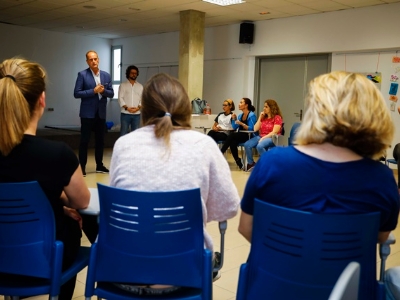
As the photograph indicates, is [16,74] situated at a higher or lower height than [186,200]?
higher

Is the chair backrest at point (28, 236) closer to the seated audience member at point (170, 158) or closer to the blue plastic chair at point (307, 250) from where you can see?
Answer: the seated audience member at point (170, 158)

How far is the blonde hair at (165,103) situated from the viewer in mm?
1611

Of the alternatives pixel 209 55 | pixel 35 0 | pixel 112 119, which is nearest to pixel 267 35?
pixel 209 55

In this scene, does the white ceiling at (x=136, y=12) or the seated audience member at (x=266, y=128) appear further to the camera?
the white ceiling at (x=136, y=12)

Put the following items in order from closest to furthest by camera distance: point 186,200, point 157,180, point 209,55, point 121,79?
point 186,200, point 157,180, point 209,55, point 121,79

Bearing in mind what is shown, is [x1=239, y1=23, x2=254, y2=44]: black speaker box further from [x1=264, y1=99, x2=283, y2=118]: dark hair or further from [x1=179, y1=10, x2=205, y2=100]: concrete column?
[x1=264, y1=99, x2=283, y2=118]: dark hair

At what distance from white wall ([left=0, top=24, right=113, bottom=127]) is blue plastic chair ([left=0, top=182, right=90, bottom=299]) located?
29.5ft

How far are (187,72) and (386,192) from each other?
689cm

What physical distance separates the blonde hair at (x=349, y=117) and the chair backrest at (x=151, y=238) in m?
0.43

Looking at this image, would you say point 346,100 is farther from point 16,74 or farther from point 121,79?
point 121,79

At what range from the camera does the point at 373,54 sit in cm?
696

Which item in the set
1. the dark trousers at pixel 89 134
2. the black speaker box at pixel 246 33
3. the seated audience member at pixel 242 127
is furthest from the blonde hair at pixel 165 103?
the black speaker box at pixel 246 33

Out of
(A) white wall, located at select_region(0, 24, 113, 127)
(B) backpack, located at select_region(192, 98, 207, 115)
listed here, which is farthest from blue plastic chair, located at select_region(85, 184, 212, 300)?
(A) white wall, located at select_region(0, 24, 113, 127)

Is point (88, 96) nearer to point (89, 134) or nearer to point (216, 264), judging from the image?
point (89, 134)
